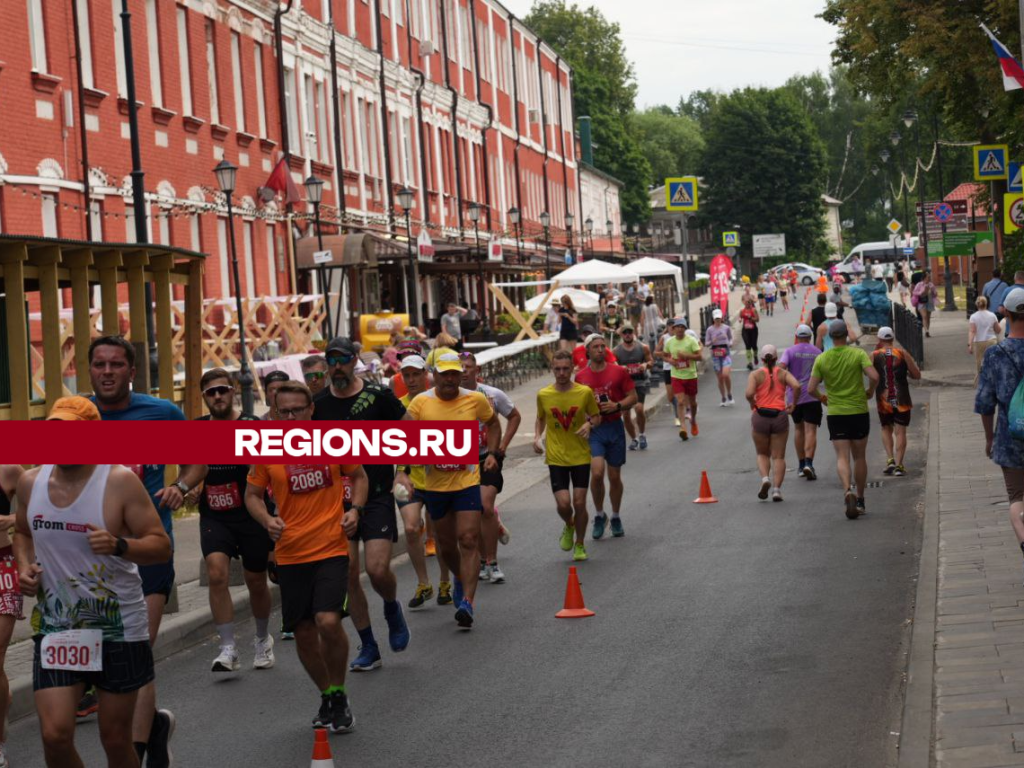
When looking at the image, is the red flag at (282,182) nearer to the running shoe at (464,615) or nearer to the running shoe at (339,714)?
the running shoe at (464,615)

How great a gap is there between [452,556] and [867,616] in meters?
2.86

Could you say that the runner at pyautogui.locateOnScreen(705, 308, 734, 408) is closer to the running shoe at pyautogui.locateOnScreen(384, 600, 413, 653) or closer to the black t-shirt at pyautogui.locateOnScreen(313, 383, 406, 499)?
the running shoe at pyautogui.locateOnScreen(384, 600, 413, 653)

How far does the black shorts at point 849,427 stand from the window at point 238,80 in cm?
2106

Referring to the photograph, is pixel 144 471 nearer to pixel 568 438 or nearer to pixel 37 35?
pixel 568 438

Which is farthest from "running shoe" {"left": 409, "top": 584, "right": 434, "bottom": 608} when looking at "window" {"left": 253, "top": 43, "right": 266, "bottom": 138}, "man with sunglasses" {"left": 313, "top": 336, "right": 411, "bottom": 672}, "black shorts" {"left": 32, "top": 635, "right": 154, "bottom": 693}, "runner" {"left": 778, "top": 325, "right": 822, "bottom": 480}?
"window" {"left": 253, "top": 43, "right": 266, "bottom": 138}

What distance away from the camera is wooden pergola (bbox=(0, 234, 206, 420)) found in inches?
572

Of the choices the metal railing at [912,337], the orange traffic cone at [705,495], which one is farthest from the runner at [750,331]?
the orange traffic cone at [705,495]

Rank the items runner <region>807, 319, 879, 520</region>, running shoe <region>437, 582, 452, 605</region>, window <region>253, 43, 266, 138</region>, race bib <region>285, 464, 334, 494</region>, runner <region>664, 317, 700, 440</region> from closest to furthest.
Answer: race bib <region>285, 464, 334, 494</region> → running shoe <region>437, 582, 452, 605</region> → runner <region>807, 319, 879, 520</region> → runner <region>664, 317, 700, 440</region> → window <region>253, 43, 266, 138</region>

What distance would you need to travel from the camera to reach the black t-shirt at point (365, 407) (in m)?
9.90

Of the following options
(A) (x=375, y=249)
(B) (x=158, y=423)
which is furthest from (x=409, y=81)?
(B) (x=158, y=423)

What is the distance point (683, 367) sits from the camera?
86.4 feet

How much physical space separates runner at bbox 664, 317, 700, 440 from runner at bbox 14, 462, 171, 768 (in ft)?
66.0

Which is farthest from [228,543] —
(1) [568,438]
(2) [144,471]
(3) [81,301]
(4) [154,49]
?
(4) [154,49]

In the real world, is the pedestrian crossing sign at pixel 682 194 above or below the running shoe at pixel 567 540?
above
